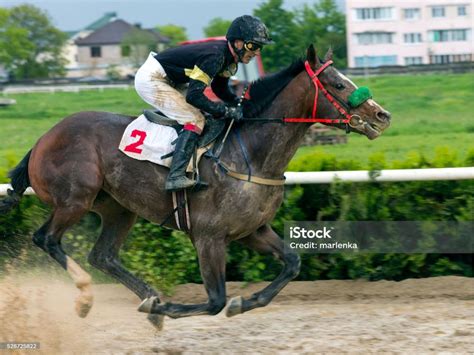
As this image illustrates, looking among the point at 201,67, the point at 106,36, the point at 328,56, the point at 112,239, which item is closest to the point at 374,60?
the point at 106,36

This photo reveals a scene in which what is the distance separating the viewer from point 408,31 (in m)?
64.8

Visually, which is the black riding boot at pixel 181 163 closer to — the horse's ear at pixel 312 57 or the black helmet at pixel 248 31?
the black helmet at pixel 248 31

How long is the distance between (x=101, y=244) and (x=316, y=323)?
5.07ft

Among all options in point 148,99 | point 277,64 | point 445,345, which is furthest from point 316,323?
point 277,64

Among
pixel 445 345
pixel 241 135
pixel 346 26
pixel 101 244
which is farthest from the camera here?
pixel 346 26

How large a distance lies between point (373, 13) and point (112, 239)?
2391 inches

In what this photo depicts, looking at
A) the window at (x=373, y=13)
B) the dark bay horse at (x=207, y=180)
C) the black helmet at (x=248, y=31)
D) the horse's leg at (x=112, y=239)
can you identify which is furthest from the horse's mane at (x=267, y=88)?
the window at (x=373, y=13)

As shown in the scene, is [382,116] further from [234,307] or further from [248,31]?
[234,307]

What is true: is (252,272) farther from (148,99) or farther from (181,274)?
(148,99)

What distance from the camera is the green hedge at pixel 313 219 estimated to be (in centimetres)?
657

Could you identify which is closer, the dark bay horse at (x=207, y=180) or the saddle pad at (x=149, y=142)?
the dark bay horse at (x=207, y=180)

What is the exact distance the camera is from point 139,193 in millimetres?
5676

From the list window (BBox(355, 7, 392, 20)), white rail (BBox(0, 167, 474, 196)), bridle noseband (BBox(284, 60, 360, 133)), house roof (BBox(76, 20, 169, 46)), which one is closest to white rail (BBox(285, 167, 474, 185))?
white rail (BBox(0, 167, 474, 196))

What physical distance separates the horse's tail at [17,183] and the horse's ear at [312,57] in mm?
1999
